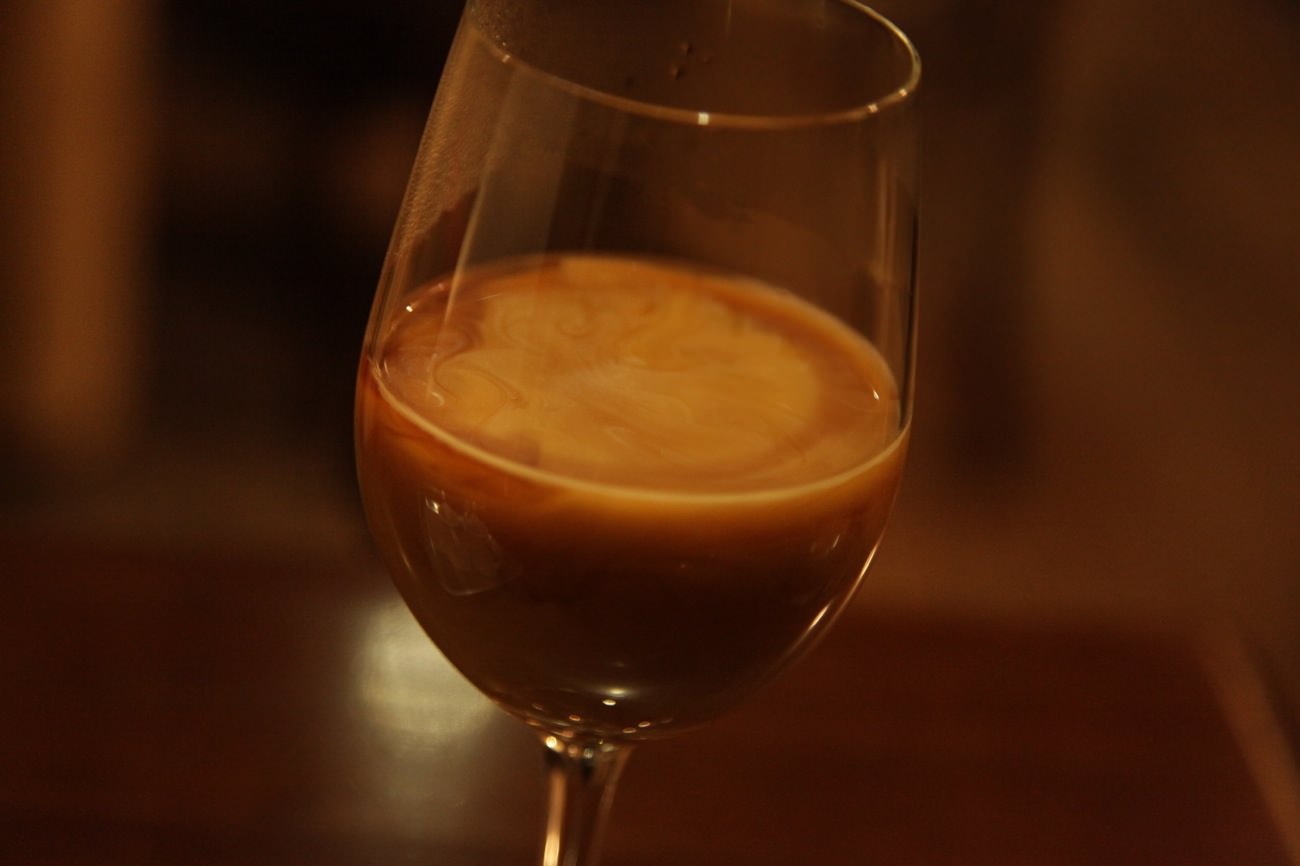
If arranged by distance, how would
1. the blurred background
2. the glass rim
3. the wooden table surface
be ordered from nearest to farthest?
the glass rim → the wooden table surface → the blurred background

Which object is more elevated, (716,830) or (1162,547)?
(716,830)

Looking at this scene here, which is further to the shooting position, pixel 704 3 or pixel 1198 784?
pixel 1198 784

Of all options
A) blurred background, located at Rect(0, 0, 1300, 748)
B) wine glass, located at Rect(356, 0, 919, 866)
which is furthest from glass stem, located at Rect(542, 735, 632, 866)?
blurred background, located at Rect(0, 0, 1300, 748)

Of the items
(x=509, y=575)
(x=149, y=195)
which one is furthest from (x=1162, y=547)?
(x=509, y=575)

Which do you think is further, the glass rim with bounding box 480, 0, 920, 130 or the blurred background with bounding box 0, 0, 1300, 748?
the blurred background with bounding box 0, 0, 1300, 748

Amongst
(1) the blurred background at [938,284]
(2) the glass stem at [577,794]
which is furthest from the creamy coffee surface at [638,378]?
(1) the blurred background at [938,284]

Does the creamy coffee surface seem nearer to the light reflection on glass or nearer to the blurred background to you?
the light reflection on glass

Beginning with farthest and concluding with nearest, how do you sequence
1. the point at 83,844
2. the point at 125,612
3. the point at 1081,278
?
the point at 1081,278 < the point at 125,612 < the point at 83,844

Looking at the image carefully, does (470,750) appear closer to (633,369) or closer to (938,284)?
(633,369)

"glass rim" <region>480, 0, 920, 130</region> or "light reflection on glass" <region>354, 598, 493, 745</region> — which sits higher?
"glass rim" <region>480, 0, 920, 130</region>

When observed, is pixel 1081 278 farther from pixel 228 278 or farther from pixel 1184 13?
pixel 228 278
